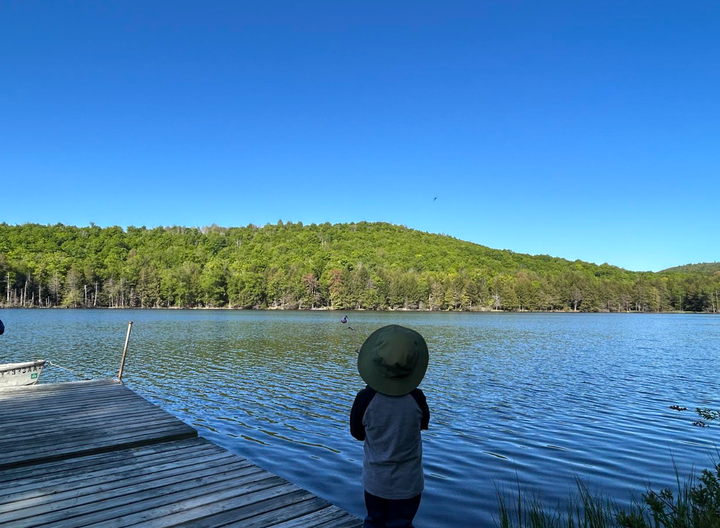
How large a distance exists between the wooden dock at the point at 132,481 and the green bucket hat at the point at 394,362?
196 cm

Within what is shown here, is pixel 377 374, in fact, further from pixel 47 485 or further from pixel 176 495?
pixel 47 485

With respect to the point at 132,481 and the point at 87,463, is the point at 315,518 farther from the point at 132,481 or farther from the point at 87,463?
the point at 87,463

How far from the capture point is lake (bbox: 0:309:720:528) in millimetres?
8109

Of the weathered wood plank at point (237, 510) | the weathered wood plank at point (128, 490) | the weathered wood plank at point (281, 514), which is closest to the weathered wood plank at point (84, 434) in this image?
the weathered wood plank at point (128, 490)

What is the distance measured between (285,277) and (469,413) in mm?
122677

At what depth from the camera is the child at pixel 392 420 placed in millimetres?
3340

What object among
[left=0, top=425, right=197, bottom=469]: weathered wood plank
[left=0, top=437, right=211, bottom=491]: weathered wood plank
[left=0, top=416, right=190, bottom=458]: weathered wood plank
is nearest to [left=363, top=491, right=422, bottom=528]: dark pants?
[left=0, top=437, right=211, bottom=491]: weathered wood plank

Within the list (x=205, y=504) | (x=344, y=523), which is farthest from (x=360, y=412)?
(x=205, y=504)

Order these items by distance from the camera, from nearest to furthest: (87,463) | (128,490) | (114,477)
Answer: (128,490) → (114,477) → (87,463)

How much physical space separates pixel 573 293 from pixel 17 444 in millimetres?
149916

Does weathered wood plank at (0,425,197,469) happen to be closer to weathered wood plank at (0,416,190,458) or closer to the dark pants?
weathered wood plank at (0,416,190,458)

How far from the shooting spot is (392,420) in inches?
135

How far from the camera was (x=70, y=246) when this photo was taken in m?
133

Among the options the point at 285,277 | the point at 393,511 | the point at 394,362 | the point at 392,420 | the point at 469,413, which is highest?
the point at 285,277
